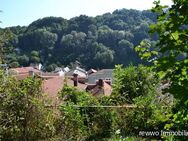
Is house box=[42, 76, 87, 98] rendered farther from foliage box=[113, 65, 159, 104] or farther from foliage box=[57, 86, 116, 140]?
foliage box=[113, 65, 159, 104]

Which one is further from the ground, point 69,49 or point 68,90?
point 69,49

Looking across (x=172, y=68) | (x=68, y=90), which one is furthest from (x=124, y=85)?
(x=172, y=68)

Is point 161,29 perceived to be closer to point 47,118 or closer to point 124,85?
point 47,118

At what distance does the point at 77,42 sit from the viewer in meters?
116

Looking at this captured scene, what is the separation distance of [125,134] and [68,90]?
1918 mm

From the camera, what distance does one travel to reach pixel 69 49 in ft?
385

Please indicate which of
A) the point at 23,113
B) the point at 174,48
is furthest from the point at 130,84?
the point at 174,48

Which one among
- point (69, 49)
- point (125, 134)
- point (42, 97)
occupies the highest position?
point (69, 49)

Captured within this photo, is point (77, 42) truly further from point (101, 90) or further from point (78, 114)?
point (78, 114)

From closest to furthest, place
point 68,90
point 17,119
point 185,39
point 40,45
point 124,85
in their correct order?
point 185,39, point 17,119, point 68,90, point 124,85, point 40,45

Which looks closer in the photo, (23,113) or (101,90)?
(23,113)

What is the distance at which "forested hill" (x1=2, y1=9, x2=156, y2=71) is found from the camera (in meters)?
109

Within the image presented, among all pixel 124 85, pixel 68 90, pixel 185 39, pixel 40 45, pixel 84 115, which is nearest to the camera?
pixel 185 39

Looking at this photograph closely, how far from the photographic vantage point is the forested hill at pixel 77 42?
357 ft
